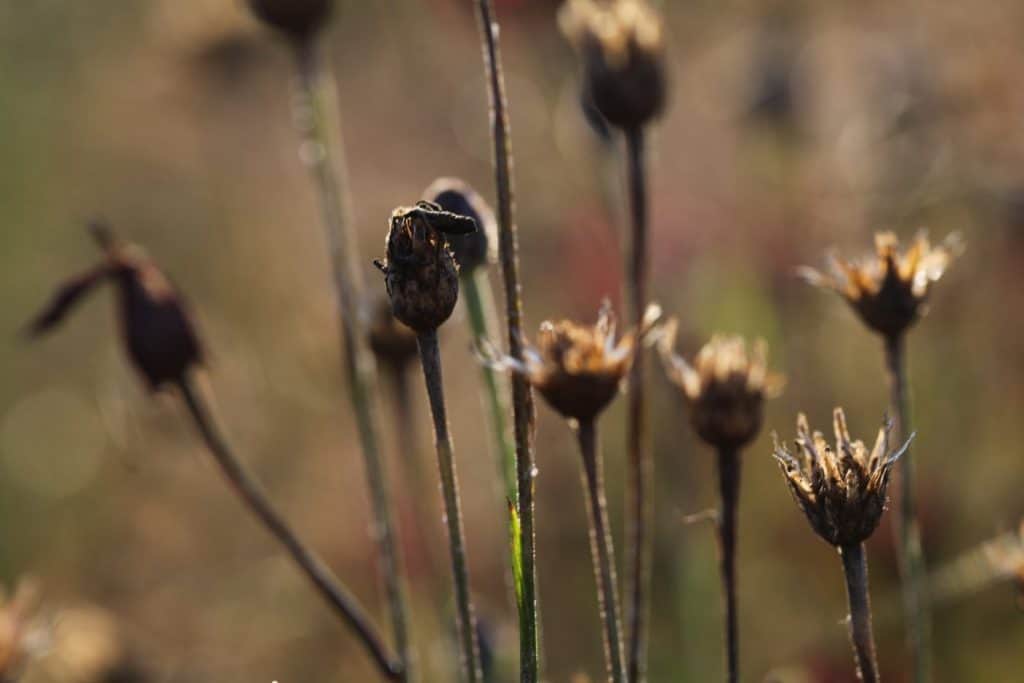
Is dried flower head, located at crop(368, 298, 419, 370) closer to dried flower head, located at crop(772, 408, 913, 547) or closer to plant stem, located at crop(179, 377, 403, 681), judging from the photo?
plant stem, located at crop(179, 377, 403, 681)

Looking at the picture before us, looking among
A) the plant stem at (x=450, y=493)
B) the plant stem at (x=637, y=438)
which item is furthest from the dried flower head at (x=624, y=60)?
the plant stem at (x=450, y=493)

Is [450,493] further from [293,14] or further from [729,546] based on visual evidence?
[293,14]

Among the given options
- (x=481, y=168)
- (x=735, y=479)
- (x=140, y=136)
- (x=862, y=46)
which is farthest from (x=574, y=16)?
(x=140, y=136)

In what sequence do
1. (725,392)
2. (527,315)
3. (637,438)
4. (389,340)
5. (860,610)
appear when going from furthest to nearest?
(527,315) < (389,340) < (637,438) < (725,392) < (860,610)

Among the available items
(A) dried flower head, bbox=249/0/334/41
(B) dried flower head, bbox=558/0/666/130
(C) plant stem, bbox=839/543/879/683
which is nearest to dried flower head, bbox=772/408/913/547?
(C) plant stem, bbox=839/543/879/683

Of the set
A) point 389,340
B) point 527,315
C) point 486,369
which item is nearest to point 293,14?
point 389,340
